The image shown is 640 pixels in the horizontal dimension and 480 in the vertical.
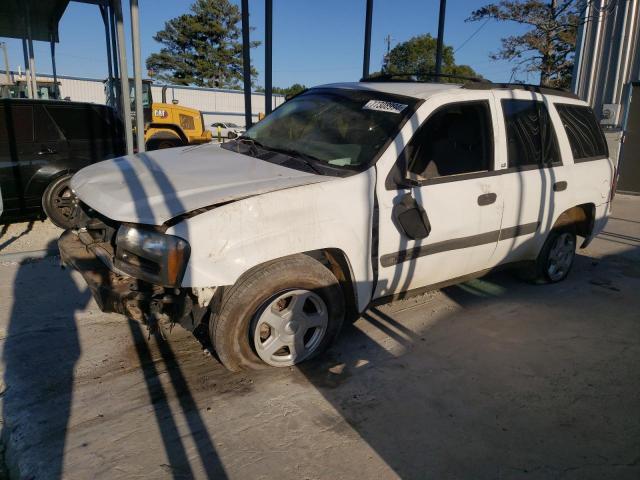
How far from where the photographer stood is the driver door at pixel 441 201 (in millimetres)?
3246

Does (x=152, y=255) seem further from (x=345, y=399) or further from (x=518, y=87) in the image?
(x=518, y=87)

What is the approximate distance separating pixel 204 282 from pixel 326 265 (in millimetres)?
921

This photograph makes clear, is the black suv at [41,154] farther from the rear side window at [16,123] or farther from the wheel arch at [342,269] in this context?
the wheel arch at [342,269]

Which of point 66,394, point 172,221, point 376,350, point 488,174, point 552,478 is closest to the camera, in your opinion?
point 552,478

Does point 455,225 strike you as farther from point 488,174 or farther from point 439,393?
point 439,393

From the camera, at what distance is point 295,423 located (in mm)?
2680

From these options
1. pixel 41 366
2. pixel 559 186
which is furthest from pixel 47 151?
pixel 559 186

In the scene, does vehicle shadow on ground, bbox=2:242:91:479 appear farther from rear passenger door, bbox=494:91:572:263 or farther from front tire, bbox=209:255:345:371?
rear passenger door, bbox=494:91:572:263

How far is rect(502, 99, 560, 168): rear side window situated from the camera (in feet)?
13.0

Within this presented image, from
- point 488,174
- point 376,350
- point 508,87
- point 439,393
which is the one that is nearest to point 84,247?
point 376,350

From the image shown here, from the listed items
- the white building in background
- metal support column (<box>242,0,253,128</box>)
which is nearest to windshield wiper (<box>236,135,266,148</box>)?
metal support column (<box>242,0,253,128</box>)

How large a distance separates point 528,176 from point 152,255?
3.01m

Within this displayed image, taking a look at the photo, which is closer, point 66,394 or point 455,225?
point 66,394

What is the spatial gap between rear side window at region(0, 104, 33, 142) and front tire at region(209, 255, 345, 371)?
16.8 feet
